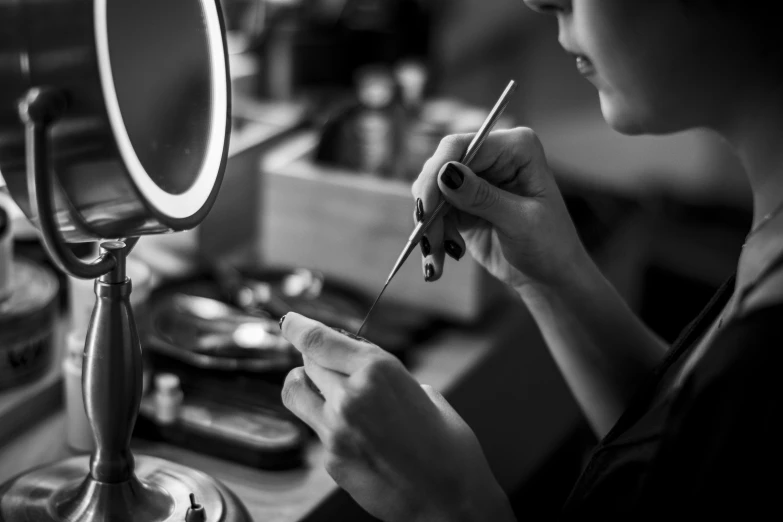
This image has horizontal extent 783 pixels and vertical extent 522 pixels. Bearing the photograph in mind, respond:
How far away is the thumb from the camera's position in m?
0.79

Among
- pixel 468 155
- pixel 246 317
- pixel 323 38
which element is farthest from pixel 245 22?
pixel 468 155

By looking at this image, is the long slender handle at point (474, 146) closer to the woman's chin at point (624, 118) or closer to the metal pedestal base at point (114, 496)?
the woman's chin at point (624, 118)

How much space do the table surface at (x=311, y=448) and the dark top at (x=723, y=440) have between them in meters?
0.32

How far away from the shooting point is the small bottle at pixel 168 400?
2.97 feet

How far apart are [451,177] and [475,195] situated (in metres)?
0.03

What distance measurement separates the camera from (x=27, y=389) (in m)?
0.95

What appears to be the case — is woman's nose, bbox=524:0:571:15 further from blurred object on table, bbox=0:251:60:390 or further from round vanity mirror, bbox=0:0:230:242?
blurred object on table, bbox=0:251:60:390

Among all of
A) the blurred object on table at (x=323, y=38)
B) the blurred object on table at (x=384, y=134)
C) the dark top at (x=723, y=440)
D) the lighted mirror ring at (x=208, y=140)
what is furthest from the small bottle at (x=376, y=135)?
the dark top at (x=723, y=440)

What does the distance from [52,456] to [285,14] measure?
107 centimetres

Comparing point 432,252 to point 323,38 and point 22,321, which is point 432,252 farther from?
point 323,38

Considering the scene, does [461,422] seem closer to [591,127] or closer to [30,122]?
[30,122]

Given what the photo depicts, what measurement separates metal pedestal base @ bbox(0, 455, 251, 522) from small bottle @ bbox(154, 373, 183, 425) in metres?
0.10

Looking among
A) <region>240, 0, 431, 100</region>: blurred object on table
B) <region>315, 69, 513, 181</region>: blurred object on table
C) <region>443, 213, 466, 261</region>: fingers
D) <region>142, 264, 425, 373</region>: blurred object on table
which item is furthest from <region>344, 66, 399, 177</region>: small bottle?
<region>443, 213, 466, 261</region>: fingers

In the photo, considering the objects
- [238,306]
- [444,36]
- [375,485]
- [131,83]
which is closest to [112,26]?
[131,83]
